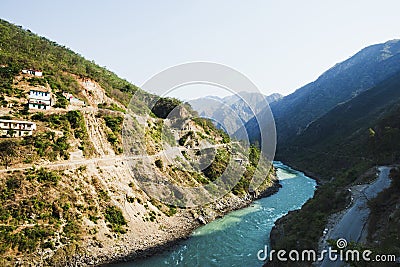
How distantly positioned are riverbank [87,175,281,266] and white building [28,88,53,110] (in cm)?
1580

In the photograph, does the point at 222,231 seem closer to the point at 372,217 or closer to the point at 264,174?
the point at 372,217

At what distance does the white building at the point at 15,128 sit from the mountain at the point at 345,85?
89755 mm

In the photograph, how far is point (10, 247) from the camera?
1748 centimetres

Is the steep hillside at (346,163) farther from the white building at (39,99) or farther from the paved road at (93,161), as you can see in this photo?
the white building at (39,99)

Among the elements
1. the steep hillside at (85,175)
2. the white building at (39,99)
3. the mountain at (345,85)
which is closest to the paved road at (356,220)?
the steep hillside at (85,175)

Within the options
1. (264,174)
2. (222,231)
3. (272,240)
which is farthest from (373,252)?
(264,174)

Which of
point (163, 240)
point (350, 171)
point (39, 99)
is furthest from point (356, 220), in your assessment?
point (39, 99)

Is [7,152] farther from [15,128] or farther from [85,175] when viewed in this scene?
[85,175]

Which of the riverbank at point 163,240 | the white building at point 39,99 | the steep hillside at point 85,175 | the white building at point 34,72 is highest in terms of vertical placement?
the white building at point 34,72

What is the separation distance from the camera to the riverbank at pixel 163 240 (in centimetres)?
1977

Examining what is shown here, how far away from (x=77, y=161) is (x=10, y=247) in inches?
342

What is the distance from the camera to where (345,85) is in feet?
423

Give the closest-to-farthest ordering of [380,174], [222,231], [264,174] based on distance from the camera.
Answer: [380,174]
[222,231]
[264,174]

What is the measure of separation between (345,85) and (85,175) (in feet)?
435
